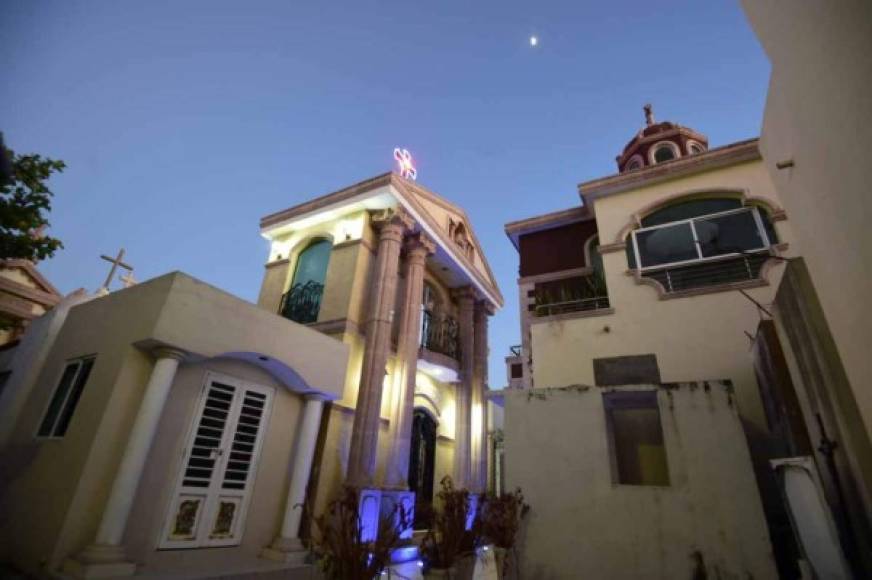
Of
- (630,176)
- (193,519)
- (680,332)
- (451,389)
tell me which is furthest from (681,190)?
(193,519)

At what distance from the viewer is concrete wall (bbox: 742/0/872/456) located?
2822 mm

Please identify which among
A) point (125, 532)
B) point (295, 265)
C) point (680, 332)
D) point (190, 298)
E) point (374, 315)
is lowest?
point (125, 532)

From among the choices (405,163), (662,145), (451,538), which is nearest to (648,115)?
(662,145)

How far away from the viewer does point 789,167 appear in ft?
14.9

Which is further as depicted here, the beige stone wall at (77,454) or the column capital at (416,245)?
the column capital at (416,245)

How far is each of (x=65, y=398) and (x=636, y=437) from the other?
967 centimetres

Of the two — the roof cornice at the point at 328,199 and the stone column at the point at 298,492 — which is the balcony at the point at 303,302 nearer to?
the roof cornice at the point at 328,199

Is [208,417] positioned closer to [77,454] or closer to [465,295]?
[77,454]

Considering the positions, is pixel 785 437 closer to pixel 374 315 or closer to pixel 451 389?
pixel 374 315

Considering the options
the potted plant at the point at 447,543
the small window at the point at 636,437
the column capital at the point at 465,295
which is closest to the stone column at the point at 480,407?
the column capital at the point at 465,295

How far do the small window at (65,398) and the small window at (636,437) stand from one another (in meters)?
8.51

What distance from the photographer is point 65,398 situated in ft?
21.6

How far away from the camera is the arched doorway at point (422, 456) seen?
11711 mm

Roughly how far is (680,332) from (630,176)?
13.5ft
